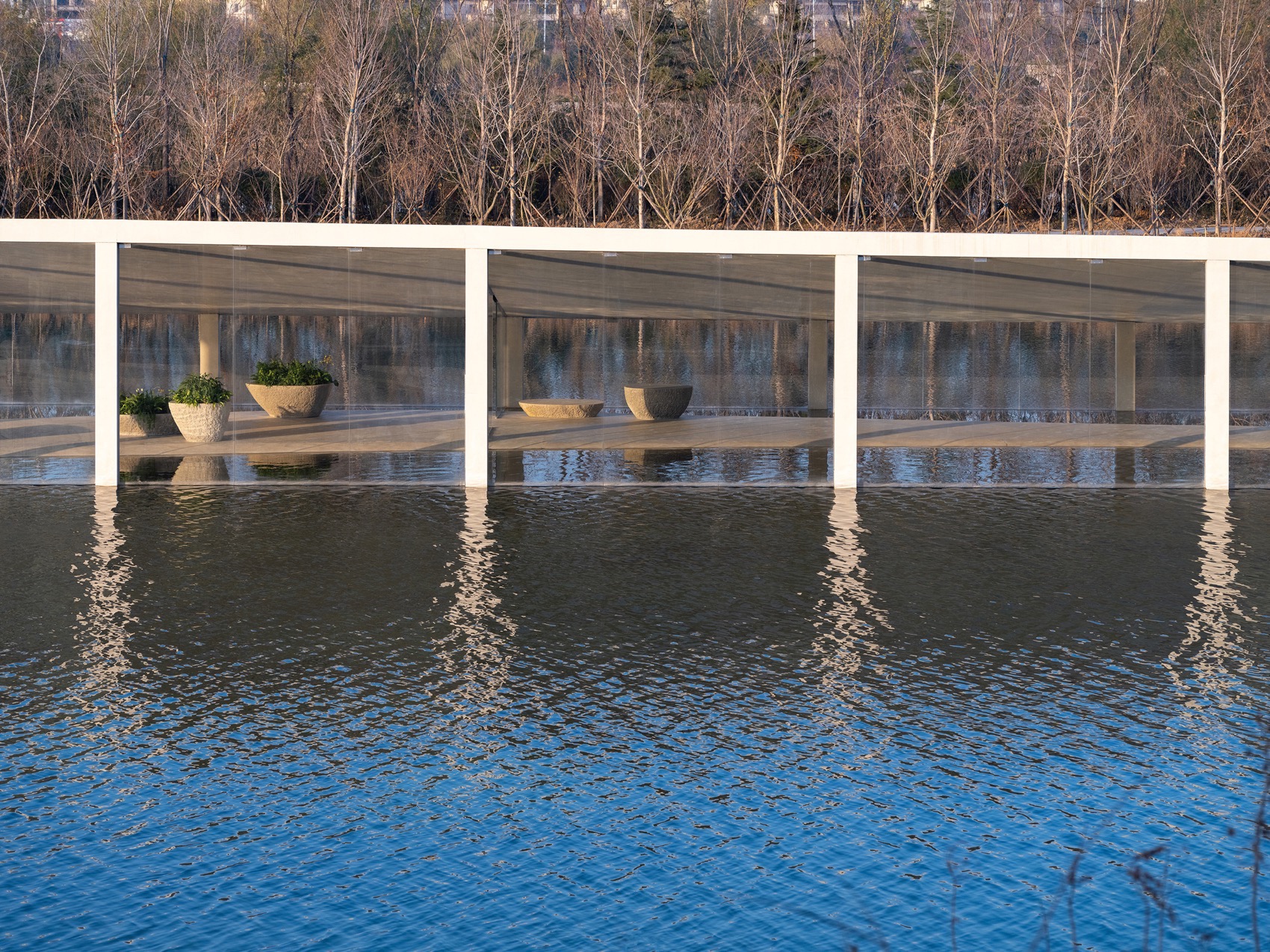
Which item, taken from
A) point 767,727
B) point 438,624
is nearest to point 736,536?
point 438,624

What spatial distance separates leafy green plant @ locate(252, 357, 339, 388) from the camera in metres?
23.7

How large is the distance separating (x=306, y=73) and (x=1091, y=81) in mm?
26372

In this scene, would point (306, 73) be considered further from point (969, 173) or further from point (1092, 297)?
point (1092, 297)

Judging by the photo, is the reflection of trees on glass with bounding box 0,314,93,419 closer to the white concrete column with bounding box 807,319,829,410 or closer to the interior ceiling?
the interior ceiling

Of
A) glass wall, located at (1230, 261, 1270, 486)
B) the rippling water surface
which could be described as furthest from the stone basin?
the rippling water surface

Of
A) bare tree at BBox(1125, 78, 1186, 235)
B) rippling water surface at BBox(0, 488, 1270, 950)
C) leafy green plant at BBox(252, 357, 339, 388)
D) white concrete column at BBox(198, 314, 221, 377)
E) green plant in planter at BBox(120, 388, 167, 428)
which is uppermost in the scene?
bare tree at BBox(1125, 78, 1186, 235)

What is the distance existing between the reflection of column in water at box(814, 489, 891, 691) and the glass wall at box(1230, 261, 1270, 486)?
23.4 feet

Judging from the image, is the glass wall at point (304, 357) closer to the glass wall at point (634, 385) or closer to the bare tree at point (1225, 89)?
the glass wall at point (634, 385)

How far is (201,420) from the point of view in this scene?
70.6ft

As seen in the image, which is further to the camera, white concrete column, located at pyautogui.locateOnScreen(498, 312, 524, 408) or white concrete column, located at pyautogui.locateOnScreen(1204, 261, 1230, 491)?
white concrete column, located at pyautogui.locateOnScreen(498, 312, 524, 408)

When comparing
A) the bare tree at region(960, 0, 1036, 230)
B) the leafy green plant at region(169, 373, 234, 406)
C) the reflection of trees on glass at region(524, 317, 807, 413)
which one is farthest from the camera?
the bare tree at region(960, 0, 1036, 230)

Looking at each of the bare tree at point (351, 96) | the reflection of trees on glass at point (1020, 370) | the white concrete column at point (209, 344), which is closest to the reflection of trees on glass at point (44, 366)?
the white concrete column at point (209, 344)

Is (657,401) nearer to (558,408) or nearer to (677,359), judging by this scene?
(558,408)

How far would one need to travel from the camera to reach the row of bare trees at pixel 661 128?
1414 inches
